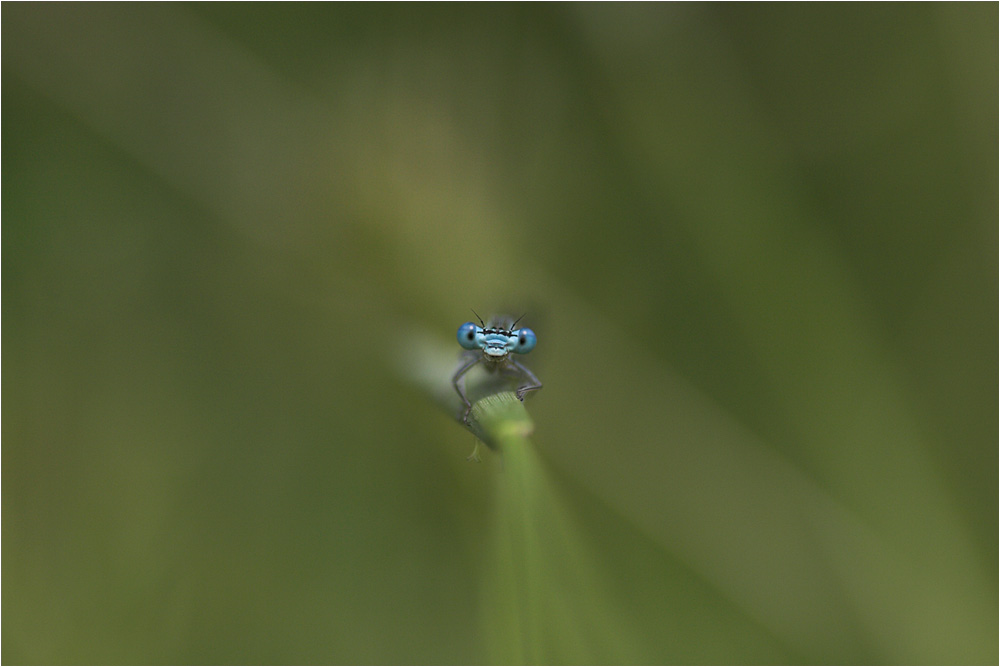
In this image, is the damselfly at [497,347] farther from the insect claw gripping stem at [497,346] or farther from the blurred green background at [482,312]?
the blurred green background at [482,312]

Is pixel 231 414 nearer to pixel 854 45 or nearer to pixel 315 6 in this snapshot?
pixel 315 6

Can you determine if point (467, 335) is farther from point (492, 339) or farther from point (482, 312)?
point (482, 312)

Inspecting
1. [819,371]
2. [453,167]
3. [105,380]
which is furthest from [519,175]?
[105,380]

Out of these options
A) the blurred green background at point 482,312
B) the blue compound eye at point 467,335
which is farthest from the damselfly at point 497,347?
the blurred green background at point 482,312

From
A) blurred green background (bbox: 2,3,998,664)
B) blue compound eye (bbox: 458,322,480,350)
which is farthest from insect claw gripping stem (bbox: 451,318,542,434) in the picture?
blurred green background (bbox: 2,3,998,664)

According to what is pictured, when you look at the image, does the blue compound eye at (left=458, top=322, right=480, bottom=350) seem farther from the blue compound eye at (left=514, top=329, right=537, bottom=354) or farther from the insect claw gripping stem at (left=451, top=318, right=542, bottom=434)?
the blue compound eye at (left=514, top=329, right=537, bottom=354)

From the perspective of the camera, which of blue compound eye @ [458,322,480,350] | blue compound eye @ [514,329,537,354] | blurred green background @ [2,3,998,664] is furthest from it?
blue compound eye @ [514,329,537,354]

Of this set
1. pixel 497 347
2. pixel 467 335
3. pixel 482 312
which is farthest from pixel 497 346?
pixel 482 312
